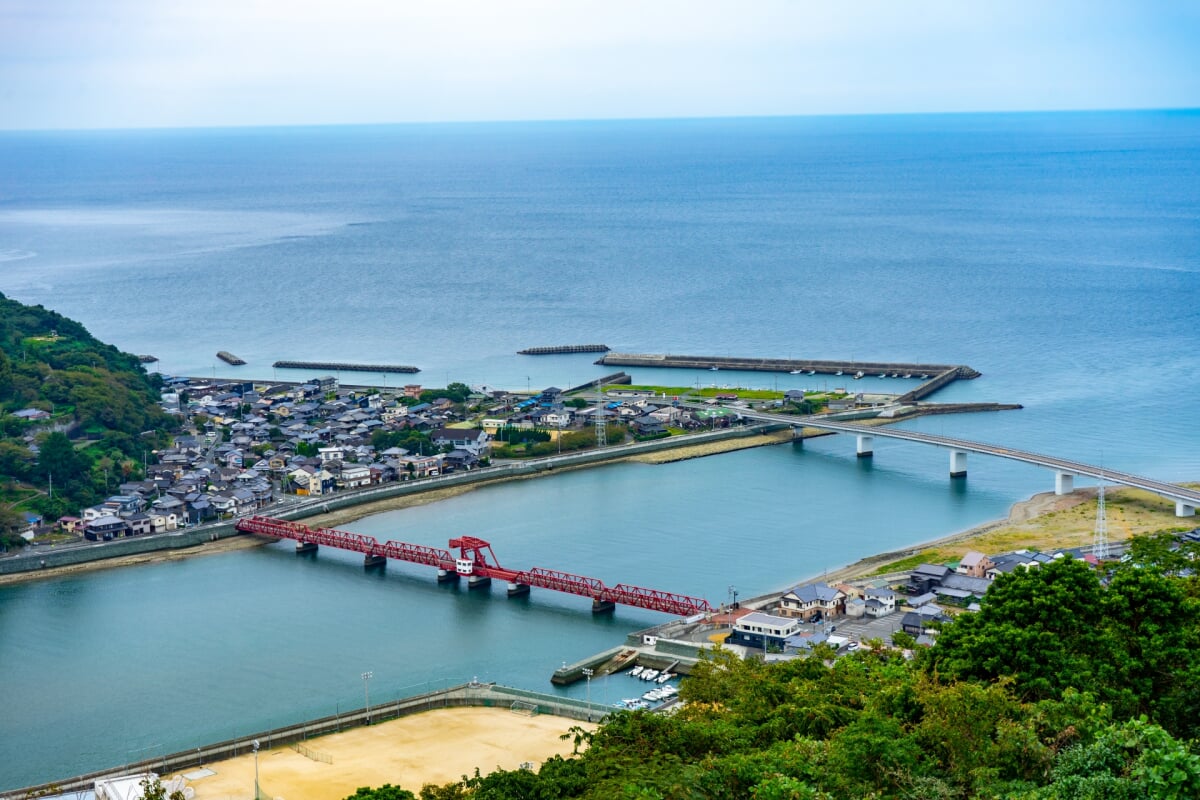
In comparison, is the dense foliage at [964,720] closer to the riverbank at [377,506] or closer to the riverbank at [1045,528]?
the riverbank at [1045,528]

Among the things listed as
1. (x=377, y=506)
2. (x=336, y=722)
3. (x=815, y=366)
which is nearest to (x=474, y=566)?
(x=377, y=506)

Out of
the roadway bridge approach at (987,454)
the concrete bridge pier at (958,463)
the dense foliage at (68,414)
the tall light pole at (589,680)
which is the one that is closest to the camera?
the tall light pole at (589,680)

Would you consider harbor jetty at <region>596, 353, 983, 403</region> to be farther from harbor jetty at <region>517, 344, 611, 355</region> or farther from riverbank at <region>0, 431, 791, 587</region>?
riverbank at <region>0, 431, 791, 587</region>

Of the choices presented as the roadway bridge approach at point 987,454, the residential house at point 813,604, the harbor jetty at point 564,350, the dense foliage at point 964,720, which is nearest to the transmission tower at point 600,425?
the roadway bridge approach at point 987,454

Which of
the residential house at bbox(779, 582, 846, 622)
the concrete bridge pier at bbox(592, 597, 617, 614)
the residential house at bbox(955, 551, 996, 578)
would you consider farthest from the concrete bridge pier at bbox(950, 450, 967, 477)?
the concrete bridge pier at bbox(592, 597, 617, 614)

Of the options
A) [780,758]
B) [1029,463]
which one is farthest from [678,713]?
[1029,463]

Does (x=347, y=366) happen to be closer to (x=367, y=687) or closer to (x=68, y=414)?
(x=68, y=414)
